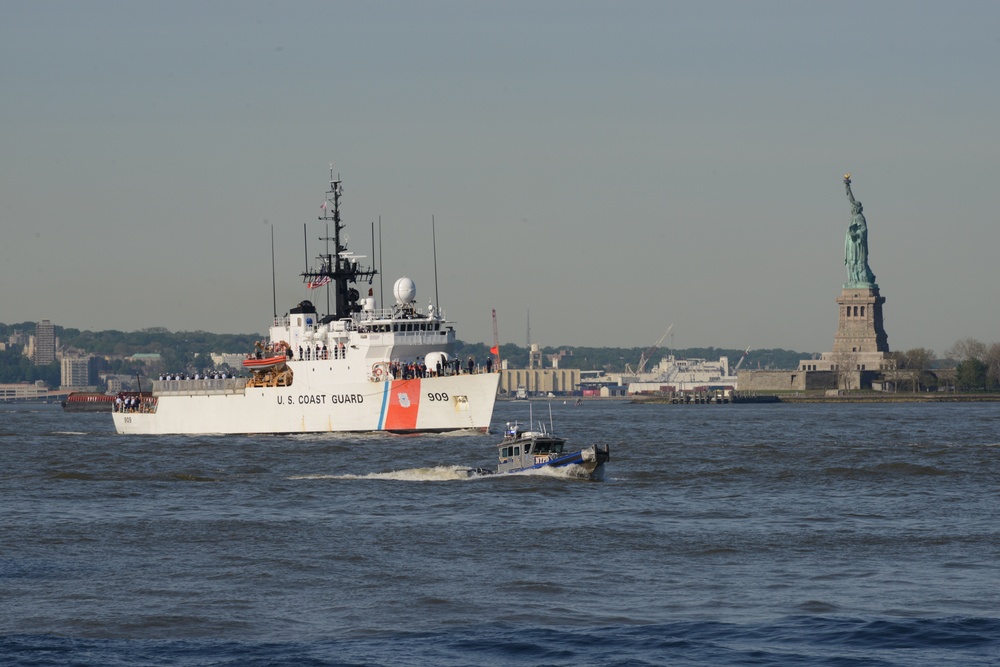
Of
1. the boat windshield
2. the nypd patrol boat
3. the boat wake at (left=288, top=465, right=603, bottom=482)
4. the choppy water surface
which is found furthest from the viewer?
the boat windshield

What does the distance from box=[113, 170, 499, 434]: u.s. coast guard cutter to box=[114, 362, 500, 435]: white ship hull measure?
0.19 feet

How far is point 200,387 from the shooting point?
98.8 metres

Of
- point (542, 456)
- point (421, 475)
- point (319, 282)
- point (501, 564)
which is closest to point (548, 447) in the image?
point (542, 456)

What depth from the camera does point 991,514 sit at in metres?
44.9

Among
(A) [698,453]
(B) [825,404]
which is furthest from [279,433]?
(B) [825,404]

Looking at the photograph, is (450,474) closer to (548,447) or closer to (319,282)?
(548,447)

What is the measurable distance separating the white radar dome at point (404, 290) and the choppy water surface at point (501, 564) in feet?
83.3

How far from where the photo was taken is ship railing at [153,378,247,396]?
Result: 311 ft

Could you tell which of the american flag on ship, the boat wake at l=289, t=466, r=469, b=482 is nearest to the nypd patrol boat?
the boat wake at l=289, t=466, r=469, b=482

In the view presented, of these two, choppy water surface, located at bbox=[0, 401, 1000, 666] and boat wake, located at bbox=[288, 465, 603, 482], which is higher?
boat wake, located at bbox=[288, 465, 603, 482]

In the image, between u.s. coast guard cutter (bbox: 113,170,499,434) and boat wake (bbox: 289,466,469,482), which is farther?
u.s. coast guard cutter (bbox: 113,170,499,434)

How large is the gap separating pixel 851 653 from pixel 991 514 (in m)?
20.6

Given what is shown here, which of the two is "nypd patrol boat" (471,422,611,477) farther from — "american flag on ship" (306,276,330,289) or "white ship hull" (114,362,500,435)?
"american flag on ship" (306,276,330,289)

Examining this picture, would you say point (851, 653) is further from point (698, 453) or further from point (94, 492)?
point (698, 453)
